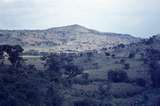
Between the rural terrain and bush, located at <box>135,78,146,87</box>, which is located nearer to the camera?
the rural terrain

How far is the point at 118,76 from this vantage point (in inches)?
3775

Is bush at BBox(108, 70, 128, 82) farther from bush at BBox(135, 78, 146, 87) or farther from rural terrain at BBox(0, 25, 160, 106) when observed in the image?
bush at BBox(135, 78, 146, 87)

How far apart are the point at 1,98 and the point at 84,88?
29004 millimetres

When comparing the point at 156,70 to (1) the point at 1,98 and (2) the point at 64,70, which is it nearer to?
(2) the point at 64,70

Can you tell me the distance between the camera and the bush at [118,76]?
94.5m

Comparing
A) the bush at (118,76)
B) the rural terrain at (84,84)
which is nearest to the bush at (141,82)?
the rural terrain at (84,84)

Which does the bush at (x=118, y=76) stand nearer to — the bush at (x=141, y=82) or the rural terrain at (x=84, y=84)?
the rural terrain at (x=84, y=84)

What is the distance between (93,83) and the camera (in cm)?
9212

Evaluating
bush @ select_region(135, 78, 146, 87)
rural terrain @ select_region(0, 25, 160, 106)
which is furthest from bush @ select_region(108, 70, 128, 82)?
bush @ select_region(135, 78, 146, 87)

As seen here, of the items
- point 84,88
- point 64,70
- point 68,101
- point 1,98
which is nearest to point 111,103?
point 68,101

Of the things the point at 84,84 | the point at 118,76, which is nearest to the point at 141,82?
the point at 118,76

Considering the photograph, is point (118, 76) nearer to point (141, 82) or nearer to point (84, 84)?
point (141, 82)

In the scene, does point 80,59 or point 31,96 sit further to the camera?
point 80,59

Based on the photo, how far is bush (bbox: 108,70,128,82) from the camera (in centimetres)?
9450
